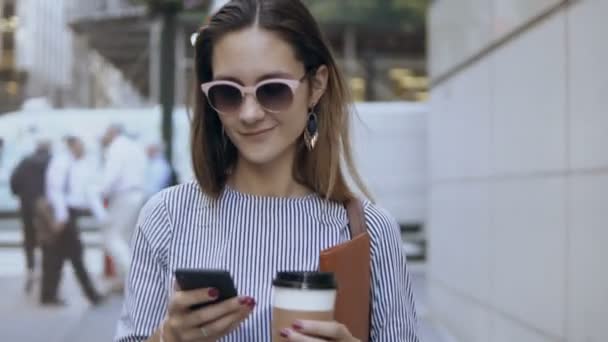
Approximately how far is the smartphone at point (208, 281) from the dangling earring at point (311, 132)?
2.10 feet

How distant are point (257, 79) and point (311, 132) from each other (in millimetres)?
301

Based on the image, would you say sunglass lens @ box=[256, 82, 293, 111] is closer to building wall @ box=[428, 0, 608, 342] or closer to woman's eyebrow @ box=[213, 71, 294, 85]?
woman's eyebrow @ box=[213, 71, 294, 85]

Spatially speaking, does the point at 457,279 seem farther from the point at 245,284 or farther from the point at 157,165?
the point at 245,284

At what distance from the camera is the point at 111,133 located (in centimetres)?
1054

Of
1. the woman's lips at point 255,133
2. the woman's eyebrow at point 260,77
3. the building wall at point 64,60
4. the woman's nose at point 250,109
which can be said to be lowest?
the woman's lips at point 255,133

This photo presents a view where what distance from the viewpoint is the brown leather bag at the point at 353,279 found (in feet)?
5.74

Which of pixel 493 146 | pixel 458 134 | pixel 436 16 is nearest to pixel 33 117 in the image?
pixel 436 16

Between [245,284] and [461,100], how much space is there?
6.35 m

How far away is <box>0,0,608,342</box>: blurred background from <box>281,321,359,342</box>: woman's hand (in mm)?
979

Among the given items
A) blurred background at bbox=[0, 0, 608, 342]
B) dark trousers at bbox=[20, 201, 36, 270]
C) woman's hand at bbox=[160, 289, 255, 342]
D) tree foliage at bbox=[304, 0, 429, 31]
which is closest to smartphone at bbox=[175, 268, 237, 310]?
woman's hand at bbox=[160, 289, 255, 342]

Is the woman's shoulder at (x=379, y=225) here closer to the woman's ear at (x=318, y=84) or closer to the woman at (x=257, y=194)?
the woman at (x=257, y=194)

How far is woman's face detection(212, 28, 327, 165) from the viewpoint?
1.84 metres

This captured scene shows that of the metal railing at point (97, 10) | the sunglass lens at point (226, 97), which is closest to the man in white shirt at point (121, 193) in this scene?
the sunglass lens at point (226, 97)

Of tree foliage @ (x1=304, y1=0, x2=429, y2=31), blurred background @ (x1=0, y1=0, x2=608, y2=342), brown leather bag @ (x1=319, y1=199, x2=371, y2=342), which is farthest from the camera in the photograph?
tree foliage @ (x1=304, y1=0, x2=429, y2=31)
